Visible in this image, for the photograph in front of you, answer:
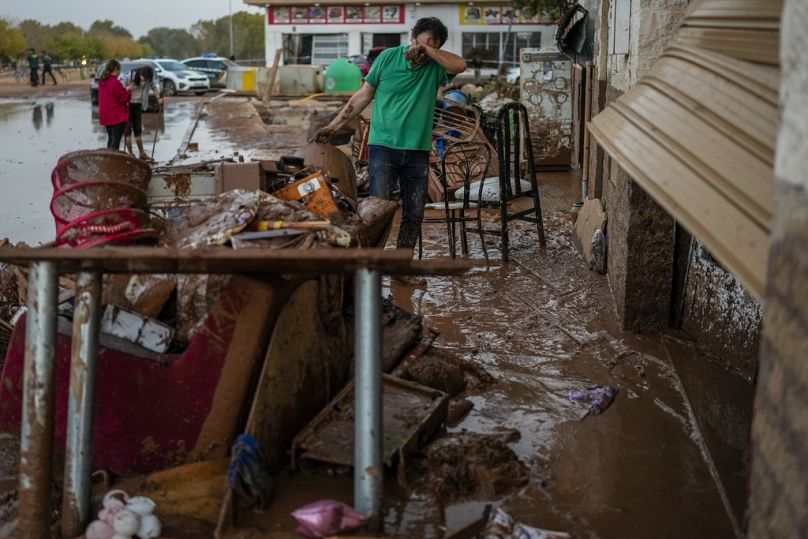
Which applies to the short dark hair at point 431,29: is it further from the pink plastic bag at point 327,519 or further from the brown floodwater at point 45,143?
the brown floodwater at point 45,143

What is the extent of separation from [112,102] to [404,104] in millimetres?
9435

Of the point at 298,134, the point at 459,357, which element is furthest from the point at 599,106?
the point at 298,134

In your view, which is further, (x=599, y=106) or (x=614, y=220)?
(x=599, y=106)

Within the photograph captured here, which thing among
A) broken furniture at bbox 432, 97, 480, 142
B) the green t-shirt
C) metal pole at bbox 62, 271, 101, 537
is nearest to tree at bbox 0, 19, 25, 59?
broken furniture at bbox 432, 97, 480, 142

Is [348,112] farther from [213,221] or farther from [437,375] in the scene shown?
[213,221]

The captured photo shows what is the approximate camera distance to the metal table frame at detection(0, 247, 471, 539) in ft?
9.86

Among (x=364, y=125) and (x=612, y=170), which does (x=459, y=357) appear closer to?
(x=612, y=170)

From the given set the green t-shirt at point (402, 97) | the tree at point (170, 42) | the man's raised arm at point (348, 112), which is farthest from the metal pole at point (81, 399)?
the tree at point (170, 42)

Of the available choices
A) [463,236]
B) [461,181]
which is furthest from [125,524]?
[461,181]

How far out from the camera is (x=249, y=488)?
337 cm

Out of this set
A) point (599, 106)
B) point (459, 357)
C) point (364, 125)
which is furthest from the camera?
point (364, 125)

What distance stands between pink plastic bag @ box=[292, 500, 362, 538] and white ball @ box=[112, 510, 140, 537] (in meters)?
0.58

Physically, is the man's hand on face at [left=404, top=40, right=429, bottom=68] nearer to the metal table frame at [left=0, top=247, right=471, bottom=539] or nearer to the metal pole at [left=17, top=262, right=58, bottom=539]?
the metal table frame at [left=0, top=247, right=471, bottom=539]

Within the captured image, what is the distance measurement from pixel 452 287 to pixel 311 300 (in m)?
3.18
